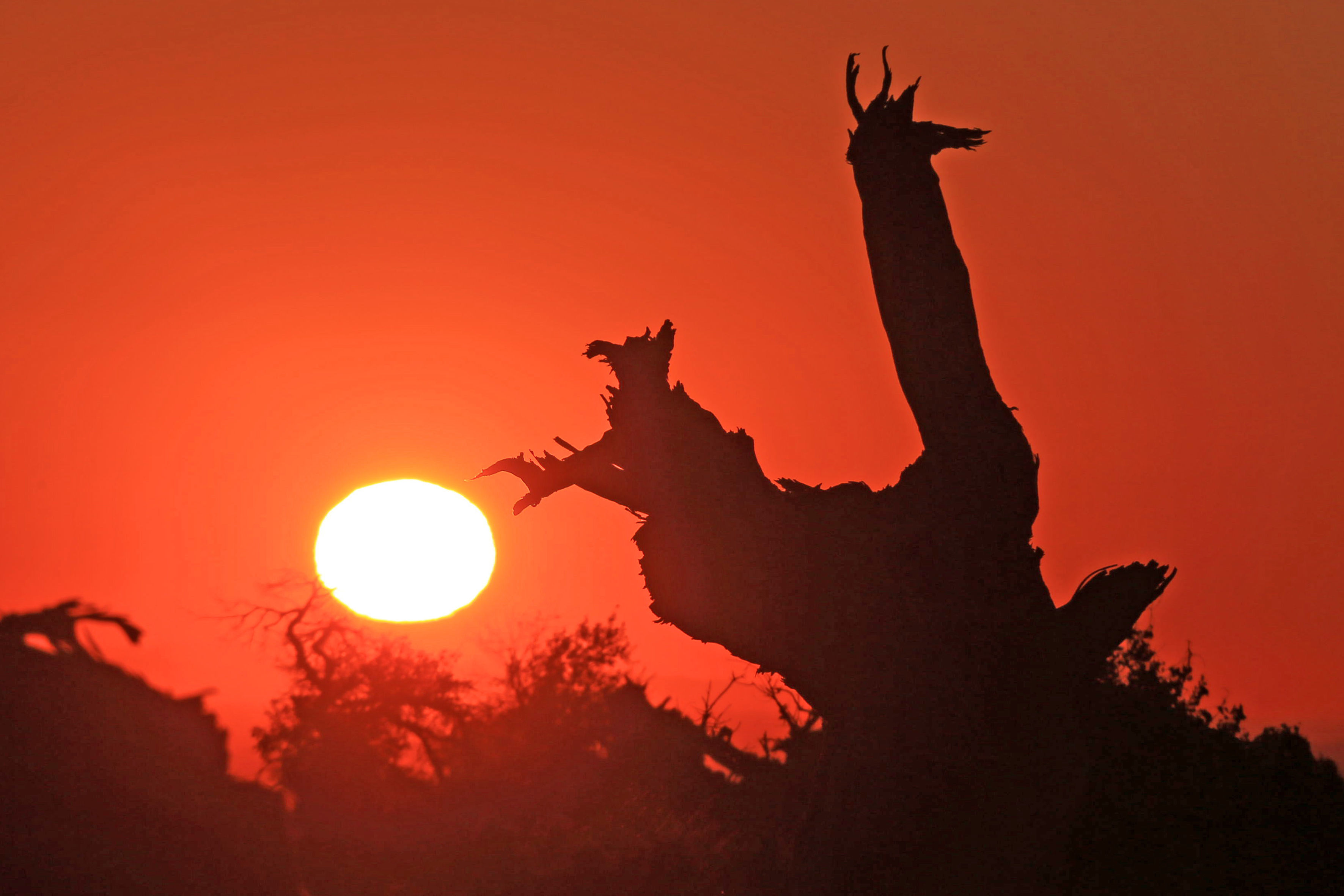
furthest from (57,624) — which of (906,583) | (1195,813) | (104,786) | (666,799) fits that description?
(666,799)

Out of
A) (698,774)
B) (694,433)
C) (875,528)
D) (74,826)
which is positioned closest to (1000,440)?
(875,528)

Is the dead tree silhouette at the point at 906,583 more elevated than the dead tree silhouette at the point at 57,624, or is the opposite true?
the dead tree silhouette at the point at 906,583

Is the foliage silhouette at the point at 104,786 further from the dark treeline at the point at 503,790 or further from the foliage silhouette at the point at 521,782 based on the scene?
the foliage silhouette at the point at 521,782

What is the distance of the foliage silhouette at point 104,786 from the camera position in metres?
4.57

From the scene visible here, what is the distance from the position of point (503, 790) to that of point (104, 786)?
24750 millimetres

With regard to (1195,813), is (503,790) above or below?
below

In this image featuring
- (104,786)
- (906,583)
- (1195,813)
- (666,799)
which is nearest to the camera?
(104,786)

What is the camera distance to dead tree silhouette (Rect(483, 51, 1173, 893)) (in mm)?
8133

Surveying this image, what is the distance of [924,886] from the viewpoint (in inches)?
318

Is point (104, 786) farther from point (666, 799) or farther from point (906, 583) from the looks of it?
point (666, 799)

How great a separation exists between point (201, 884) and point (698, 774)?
23.6m

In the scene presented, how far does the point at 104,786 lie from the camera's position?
4.73 m

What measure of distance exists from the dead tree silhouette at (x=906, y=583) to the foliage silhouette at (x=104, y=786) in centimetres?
493

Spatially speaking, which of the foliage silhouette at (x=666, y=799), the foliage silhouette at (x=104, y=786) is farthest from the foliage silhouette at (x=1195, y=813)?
the foliage silhouette at (x=104, y=786)
